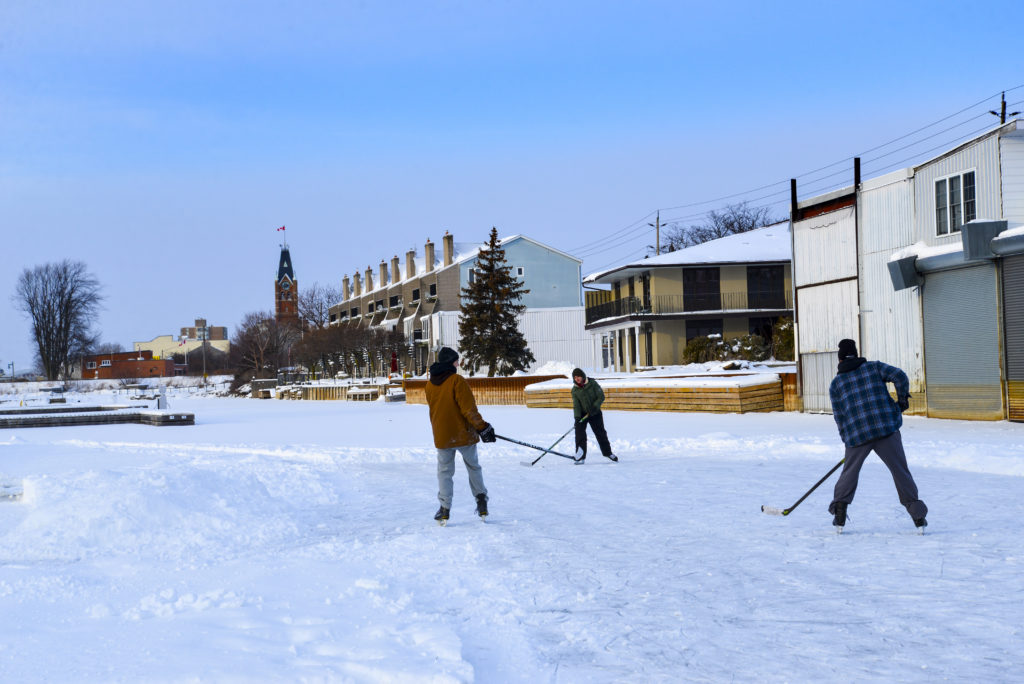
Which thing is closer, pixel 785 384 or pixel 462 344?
pixel 785 384

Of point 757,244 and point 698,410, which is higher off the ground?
point 757,244

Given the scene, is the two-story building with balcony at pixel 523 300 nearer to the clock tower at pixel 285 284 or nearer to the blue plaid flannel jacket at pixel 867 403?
the blue plaid flannel jacket at pixel 867 403

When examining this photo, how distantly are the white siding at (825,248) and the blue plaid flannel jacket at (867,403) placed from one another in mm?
16793

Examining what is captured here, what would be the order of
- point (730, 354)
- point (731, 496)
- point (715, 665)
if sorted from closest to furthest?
point (715, 665)
point (731, 496)
point (730, 354)

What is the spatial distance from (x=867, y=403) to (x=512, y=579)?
11.4ft

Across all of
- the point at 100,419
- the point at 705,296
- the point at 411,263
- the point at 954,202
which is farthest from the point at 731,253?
the point at 411,263

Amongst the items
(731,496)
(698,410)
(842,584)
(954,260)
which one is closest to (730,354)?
(698,410)

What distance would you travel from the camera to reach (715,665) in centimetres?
479

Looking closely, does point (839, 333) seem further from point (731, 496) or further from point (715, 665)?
point (715, 665)

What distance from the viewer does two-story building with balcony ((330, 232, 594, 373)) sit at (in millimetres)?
63438

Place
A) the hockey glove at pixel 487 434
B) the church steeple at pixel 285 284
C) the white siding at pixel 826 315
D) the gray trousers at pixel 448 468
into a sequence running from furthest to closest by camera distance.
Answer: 1. the church steeple at pixel 285 284
2. the white siding at pixel 826 315
3. the gray trousers at pixel 448 468
4. the hockey glove at pixel 487 434

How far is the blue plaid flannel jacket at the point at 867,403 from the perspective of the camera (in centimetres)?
799

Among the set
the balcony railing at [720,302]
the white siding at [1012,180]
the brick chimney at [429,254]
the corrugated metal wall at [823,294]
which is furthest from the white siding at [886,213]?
the brick chimney at [429,254]

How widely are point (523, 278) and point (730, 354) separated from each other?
30.7m
